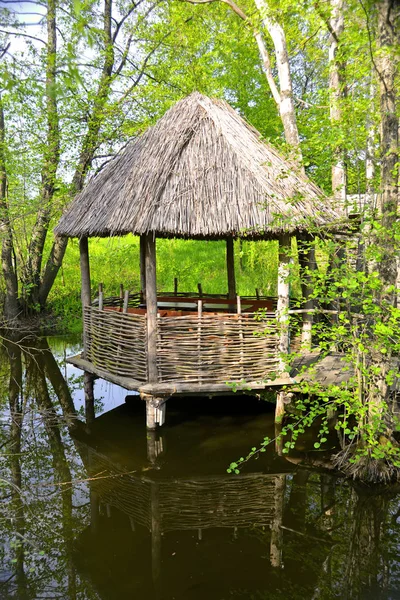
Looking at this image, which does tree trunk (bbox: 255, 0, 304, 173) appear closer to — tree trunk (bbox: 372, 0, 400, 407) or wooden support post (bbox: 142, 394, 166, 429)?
tree trunk (bbox: 372, 0, 400, 407)

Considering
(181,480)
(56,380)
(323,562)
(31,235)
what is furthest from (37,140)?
(323,562)

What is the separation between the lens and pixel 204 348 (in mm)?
6918

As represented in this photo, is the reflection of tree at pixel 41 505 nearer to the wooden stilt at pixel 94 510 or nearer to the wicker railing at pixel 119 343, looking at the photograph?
the wooden stilt at pixel 94 510

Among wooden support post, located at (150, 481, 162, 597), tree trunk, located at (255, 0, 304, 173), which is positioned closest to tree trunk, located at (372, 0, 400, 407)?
wooden support post, located at (150, 481, 162, 597)

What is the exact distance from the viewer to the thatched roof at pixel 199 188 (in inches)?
255

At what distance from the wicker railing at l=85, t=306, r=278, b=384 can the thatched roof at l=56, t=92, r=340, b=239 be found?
1.31m

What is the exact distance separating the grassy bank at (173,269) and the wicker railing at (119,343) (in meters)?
8.05

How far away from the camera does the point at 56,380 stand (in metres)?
10.5

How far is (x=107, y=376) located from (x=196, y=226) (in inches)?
113

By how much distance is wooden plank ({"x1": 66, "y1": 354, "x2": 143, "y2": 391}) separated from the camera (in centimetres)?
691

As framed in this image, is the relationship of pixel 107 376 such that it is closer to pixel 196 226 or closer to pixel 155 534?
pixel 196 226

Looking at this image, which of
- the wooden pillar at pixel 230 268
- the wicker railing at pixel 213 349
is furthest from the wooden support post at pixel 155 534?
the wooden pillar at pixel 230 268

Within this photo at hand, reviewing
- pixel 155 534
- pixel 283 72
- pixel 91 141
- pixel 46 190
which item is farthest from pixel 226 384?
pixel 46 190

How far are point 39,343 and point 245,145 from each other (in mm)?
8740
